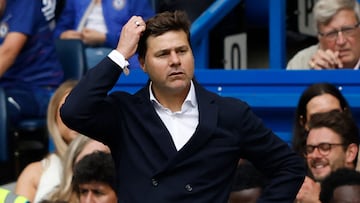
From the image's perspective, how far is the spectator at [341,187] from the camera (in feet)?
15.6

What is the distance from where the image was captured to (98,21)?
7.54 metres

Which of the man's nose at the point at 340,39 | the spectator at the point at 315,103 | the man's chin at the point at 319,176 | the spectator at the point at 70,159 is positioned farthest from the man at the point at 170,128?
the man's nose at the point at 340,39

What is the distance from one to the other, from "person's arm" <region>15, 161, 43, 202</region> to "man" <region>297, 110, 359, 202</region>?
1360 mm

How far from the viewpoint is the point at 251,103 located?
6.33m

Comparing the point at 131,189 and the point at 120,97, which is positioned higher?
the point at 120,97

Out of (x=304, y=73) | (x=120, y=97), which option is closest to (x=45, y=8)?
(x=304, y=73)

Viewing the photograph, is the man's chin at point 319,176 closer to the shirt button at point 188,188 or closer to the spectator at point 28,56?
the shirt button at point 188,188

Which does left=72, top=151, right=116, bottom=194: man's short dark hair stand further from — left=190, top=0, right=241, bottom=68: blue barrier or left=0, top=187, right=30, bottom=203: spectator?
left=190, top=0, right=241, bottom=68: blue barrier

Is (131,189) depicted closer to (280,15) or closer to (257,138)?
(257,138)

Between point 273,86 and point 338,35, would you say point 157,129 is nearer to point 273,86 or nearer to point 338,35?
point 273,86

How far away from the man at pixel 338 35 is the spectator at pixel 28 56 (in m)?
1.64

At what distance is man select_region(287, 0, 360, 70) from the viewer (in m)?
6.37

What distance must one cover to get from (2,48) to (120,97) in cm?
303

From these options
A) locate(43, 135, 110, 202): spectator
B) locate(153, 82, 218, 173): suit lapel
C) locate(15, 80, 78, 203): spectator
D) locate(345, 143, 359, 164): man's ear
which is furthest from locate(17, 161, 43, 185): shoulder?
locate(153, 82, 218, 173): suit lapel
